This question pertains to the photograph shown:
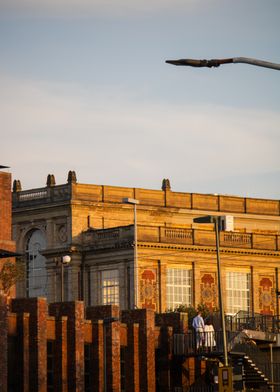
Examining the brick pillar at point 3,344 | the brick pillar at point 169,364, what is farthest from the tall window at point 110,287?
the brick pillar at point 3,344

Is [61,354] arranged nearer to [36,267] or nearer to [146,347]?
[146,347]

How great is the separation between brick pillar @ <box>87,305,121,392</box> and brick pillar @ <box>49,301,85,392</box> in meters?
1.96

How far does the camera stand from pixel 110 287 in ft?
438

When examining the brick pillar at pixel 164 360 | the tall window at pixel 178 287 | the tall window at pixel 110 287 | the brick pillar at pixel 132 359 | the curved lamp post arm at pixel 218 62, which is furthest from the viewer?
the tall window at pixel 178 287

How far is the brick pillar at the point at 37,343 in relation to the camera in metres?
75.9

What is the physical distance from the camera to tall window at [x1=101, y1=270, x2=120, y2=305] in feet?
435

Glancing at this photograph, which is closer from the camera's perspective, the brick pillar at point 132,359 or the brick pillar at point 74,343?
the brick pillar at point 74,343

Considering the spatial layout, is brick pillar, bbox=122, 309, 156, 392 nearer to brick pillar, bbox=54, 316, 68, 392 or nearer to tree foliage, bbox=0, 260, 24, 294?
tree foliage, bbox=0, 260, 24, 294

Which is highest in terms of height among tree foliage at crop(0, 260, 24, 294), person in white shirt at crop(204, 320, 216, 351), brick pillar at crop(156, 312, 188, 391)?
tree foliage at crop(0, 260, 24, 294)

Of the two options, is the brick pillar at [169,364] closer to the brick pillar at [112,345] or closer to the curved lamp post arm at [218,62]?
the brick pillar at [112,345]

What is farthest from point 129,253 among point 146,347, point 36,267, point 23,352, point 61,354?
point 23,352

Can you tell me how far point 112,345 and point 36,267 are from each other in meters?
55.4

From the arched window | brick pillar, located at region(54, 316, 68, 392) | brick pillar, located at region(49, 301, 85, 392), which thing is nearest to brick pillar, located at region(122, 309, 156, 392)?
brick pillar, located at region(49, 301, 85, 392)

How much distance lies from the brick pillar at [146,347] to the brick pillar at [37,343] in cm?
966
